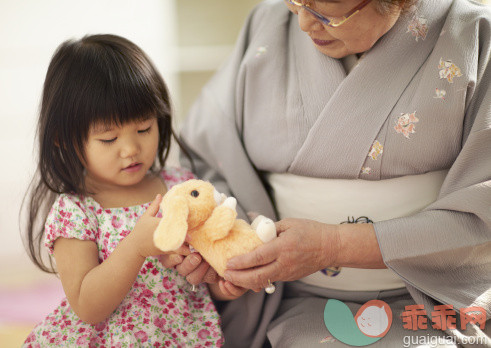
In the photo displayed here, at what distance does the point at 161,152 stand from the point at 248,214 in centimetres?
31

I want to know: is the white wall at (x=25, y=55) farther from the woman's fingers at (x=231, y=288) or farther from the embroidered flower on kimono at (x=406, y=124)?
the embroidered flower on kimono at (x=406, y=124)

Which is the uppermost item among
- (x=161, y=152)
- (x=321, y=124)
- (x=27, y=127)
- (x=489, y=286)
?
(x=321, y=124)

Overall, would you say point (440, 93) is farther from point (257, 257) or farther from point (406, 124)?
point (257, 257)

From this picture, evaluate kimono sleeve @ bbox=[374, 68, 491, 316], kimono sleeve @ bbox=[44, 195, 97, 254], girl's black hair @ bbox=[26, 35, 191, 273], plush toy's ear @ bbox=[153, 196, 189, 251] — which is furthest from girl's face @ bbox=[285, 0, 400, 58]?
kimono sleeve @ bbox=[44, 195, 97, 254]

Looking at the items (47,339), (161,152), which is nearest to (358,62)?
(161,152)

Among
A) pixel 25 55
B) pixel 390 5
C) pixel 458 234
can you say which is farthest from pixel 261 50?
pixel 25 55

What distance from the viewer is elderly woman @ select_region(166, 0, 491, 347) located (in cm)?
105

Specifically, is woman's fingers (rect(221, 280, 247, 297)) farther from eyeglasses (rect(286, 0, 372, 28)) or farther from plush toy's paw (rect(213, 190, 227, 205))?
eyeglasses (rect(286, 0, 372, 28))

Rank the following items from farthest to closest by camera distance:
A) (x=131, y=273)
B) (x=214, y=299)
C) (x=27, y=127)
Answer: (x=27, y=127) < (x=214, y=299) < (x=131, y=273)

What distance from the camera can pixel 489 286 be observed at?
1.09m

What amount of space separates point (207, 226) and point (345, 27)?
53 centimetres

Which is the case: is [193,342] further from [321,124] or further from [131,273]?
[321,124]

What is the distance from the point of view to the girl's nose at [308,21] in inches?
41.6

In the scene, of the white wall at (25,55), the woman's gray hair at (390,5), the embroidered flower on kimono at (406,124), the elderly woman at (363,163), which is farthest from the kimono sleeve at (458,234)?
the white wall at (25,55)
